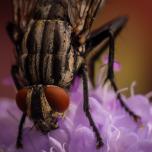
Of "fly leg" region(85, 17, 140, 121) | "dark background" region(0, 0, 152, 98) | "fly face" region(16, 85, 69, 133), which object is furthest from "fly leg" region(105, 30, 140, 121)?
"dark background" region(0, 0, 152, 98)

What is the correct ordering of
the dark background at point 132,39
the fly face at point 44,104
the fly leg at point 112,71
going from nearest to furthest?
the fly face at point 44,104 → the fly leg at point 112,71 → the dark background at point 132,39

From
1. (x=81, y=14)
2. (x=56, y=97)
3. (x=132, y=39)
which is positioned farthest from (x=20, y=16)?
(x=132, y=39)

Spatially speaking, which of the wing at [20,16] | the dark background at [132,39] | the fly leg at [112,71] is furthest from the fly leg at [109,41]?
the dark background at [132,39]

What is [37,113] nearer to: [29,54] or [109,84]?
[29,54]

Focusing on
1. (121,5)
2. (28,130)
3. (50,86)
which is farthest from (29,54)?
(121,5)

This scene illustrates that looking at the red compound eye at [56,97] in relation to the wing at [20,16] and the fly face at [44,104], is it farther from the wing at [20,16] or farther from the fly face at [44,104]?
the wing at [20,16]

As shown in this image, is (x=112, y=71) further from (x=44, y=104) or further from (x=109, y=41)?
(x=44, y=104)
